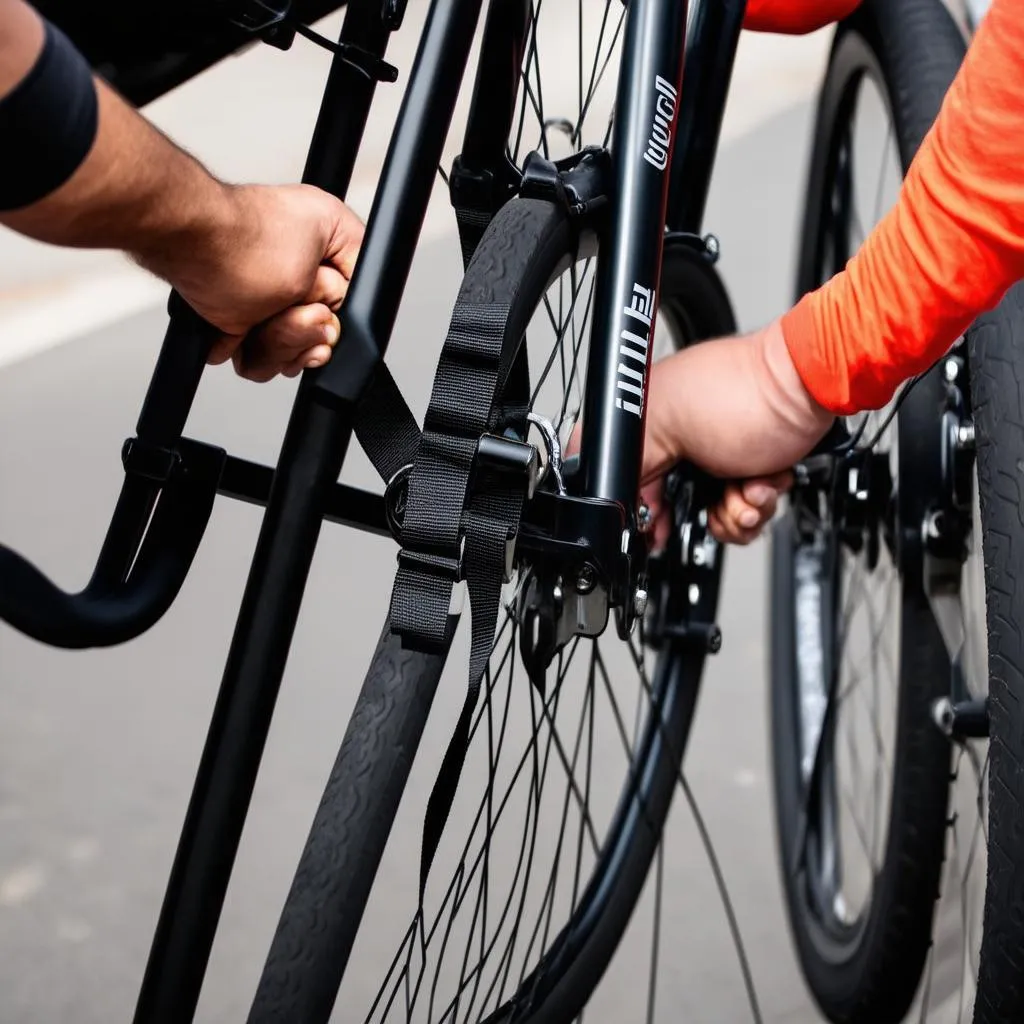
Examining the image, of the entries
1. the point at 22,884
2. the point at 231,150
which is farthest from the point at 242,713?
the point at 231,150

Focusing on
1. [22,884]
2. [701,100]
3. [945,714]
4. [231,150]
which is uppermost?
[231,150]

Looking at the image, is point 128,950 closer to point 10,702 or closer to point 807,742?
point 10,702

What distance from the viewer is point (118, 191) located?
430 millimetres

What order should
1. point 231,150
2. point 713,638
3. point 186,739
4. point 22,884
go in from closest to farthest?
point 713,638
point 22,884
point 186,739
point 231,150

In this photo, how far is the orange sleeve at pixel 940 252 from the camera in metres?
0.50

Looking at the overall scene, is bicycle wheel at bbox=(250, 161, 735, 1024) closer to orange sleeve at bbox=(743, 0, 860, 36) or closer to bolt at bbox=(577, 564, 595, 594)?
bolt at bbox=(577, 564, 595, 594)

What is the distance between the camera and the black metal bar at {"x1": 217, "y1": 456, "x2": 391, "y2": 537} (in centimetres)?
57

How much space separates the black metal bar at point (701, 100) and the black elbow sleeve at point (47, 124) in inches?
15.1

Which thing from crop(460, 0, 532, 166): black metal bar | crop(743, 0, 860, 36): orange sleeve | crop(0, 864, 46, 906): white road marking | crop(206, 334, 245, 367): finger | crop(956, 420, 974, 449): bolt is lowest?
crop(0, 864, 46, 906): white road marking

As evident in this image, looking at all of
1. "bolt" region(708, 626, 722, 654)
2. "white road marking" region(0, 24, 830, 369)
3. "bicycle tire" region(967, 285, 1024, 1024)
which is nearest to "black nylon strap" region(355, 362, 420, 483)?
"bicycle tire" region(967, 285, 1024, 1024)

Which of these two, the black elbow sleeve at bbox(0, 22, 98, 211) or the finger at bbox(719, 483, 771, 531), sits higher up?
the finger at bbox(719, 483, 771, 531)

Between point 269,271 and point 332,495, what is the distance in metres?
0.11

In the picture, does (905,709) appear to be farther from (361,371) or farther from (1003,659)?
(361,371)

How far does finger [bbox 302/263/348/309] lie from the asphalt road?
1.79 feet
